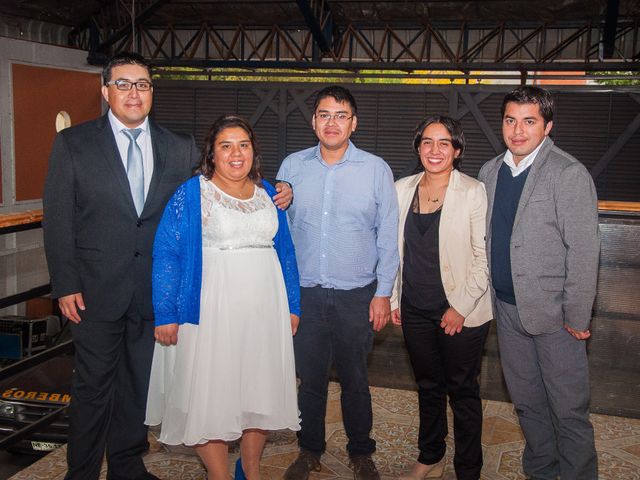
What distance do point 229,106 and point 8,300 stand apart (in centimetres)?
918

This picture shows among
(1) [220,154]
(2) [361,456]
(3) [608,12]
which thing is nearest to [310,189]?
(1) [220,154]

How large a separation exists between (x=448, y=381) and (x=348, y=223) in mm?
770

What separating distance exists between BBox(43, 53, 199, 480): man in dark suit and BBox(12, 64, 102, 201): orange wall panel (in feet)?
24.6

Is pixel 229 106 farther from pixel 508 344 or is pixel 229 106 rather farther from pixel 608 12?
pixel 508 344

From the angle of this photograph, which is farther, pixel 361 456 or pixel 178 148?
pixel 361 456

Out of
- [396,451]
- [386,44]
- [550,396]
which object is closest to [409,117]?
[386,44]

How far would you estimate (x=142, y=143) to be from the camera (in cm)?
249

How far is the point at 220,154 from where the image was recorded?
2.37m

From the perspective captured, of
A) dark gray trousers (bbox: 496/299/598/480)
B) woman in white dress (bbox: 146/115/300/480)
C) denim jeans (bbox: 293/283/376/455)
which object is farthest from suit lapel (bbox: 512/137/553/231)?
woman in white dress (bbox: 146/115/300/480)

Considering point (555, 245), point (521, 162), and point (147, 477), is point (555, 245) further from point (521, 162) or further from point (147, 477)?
point (147, 477)

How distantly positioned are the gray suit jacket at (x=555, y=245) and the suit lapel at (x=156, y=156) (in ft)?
4.50

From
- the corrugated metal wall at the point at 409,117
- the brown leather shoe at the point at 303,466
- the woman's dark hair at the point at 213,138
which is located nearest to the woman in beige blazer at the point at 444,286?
the brown leather shoe at the point at 303,466

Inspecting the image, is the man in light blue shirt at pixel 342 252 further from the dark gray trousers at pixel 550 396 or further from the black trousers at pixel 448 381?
the dark gray trousers at pixel 550 396

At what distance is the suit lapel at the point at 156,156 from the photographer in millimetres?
2455
